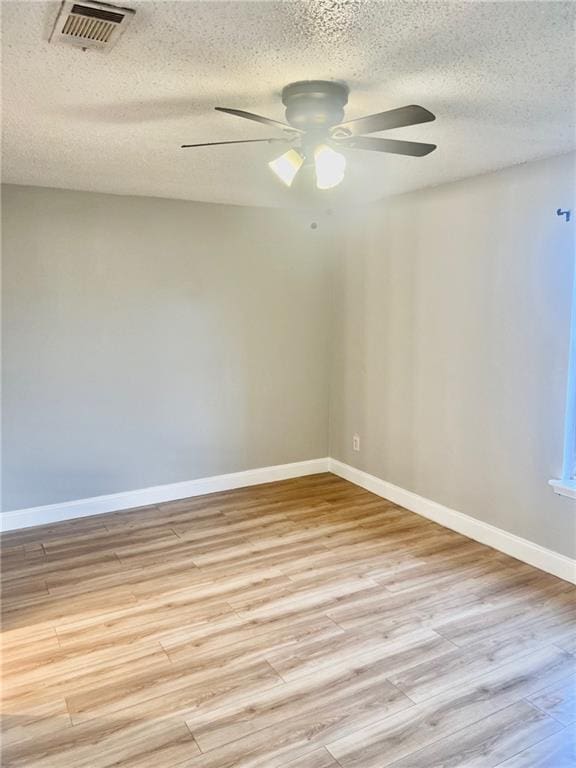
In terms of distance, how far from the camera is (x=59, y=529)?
12.2 feet

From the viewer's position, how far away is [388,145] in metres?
2.16

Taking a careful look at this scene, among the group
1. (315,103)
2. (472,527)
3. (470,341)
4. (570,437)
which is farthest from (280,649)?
(315,103)

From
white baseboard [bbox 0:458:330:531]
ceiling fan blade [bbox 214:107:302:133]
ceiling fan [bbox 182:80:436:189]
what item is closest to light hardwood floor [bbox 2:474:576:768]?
white baseboard [bbox 0:458:330:531]

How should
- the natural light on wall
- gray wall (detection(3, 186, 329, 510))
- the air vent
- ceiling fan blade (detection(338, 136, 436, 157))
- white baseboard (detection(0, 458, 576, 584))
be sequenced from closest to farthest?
1. the air vent
2. ceiling fan blade (detection(338, 136, 436, 157))
3. the natural light on wall
4. white baseboard (detection(0, 458, 576, 584))
5. gray wall (detection(3, 186, 329, 510))

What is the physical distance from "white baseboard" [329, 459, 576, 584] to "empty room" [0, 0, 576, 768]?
2cm

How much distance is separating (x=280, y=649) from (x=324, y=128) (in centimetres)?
223

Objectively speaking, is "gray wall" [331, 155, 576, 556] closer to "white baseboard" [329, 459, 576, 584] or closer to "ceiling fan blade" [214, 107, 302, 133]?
"white baseboard" [329, 459, 576, 584]

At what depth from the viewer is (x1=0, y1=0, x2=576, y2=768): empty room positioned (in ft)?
6.07

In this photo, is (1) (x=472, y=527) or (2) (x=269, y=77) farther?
(1) (x=472, y=527)

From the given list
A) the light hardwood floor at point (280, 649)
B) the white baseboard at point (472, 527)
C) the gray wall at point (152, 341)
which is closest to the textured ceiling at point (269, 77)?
the gray wall at point (152, 341)

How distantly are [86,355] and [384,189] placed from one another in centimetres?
240

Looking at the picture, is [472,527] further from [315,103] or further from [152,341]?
[315,103]

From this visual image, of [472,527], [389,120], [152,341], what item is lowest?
[472,527]

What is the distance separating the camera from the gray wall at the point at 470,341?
303 cm
